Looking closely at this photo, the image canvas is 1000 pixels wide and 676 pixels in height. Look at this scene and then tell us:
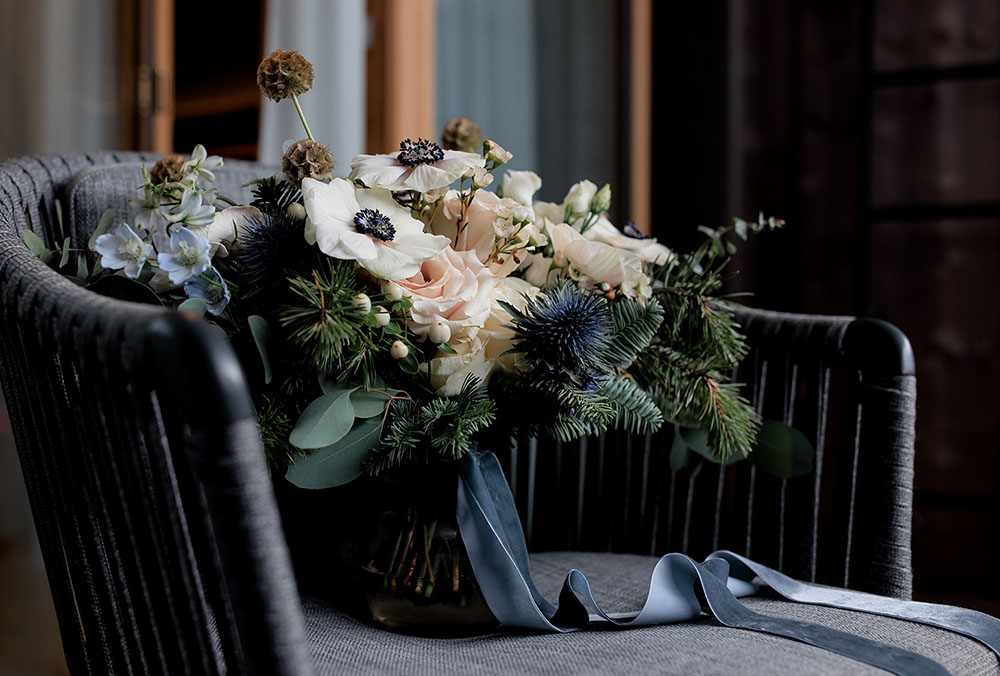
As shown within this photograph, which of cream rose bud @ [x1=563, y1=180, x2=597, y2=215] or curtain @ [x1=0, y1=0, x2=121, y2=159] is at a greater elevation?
curtain @ [x1=0, y1=0, x2=121, y2=159]

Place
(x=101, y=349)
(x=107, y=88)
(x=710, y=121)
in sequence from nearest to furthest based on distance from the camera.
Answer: (x=101, y=349) < (x=107, y=88) < (x=710, y=121)

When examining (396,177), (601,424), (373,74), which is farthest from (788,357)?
(373,74)

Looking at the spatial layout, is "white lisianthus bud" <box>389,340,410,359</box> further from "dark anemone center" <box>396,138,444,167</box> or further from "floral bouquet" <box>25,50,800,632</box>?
"dark anemone center" <box>396,138,444,167</box>

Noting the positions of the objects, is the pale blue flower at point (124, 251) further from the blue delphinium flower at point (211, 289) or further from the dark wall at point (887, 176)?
the dark wall at point (887, 176)

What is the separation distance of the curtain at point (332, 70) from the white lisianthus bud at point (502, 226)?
3.16 ft

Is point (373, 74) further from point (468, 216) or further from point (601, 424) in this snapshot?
point (601, 424)

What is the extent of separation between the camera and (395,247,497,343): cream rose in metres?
0.62

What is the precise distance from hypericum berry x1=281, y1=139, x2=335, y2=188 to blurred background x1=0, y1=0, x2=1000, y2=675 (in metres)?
1.11

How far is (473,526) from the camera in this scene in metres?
0.65

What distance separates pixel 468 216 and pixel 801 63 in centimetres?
170

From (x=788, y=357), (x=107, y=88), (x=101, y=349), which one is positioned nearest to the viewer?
(x=101, y=349)

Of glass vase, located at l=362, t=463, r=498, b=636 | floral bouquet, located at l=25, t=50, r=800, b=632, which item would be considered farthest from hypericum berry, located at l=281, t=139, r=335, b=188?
glass vase, located at l=362, t=463, r=498, b=636

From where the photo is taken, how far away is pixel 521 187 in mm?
750

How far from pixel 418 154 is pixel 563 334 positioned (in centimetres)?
16
